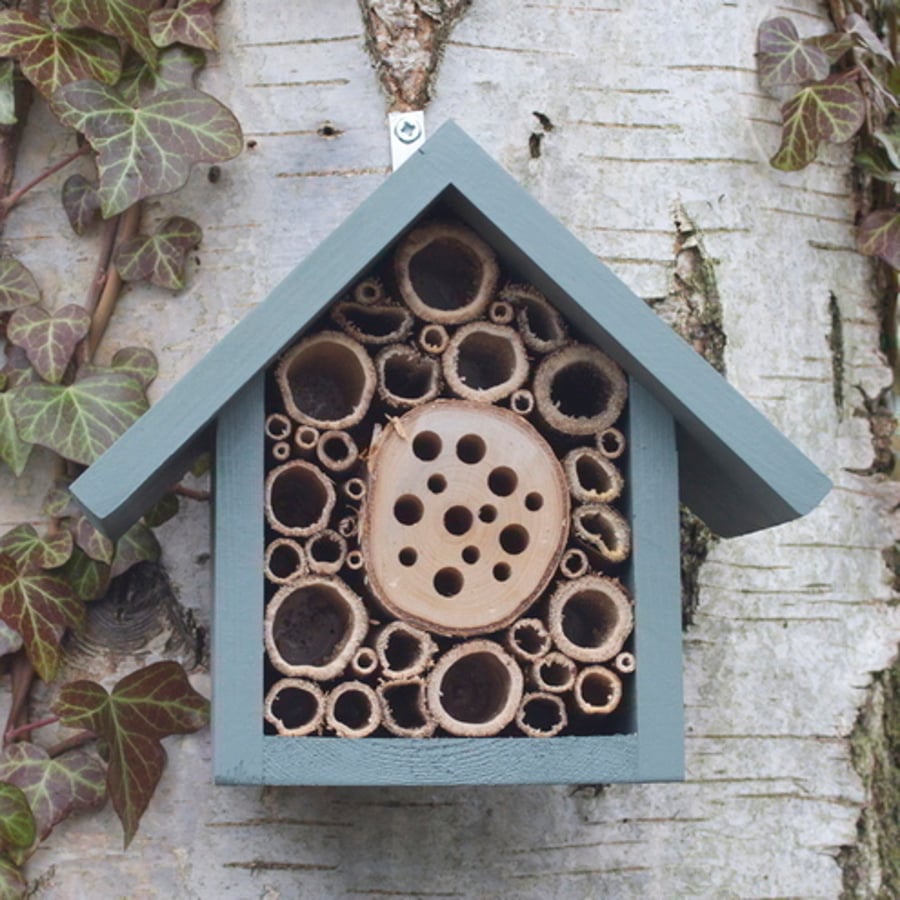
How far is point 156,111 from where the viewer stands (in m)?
1.68

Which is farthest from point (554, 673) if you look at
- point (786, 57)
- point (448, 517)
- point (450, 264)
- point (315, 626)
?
point (786, 57)

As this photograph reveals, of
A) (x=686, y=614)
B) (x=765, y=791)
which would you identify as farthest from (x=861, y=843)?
(x=686, y=614)

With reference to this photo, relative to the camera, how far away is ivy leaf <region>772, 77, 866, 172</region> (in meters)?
1.77

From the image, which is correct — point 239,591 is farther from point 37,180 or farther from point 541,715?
point 37,180

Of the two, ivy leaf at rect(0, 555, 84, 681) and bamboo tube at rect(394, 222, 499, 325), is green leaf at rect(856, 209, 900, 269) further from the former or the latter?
ivy leaf at rect(0, 555, 84, 681)

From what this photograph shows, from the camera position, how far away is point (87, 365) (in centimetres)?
169

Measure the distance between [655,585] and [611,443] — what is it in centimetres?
14

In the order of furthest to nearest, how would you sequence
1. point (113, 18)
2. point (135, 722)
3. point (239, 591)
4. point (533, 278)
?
point (113, 18) → point (135, 722) → point (533, 278) → point (239, 591)

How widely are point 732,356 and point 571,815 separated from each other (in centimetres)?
51

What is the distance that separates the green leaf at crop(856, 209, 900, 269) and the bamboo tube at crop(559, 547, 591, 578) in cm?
57

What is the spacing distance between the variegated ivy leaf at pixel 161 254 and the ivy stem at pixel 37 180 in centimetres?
11

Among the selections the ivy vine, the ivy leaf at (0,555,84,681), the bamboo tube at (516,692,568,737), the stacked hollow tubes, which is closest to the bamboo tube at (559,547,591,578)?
the stacked hollow tubes

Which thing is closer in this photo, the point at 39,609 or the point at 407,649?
the point at 407,649

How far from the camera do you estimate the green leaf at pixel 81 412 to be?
1637 millimetres
